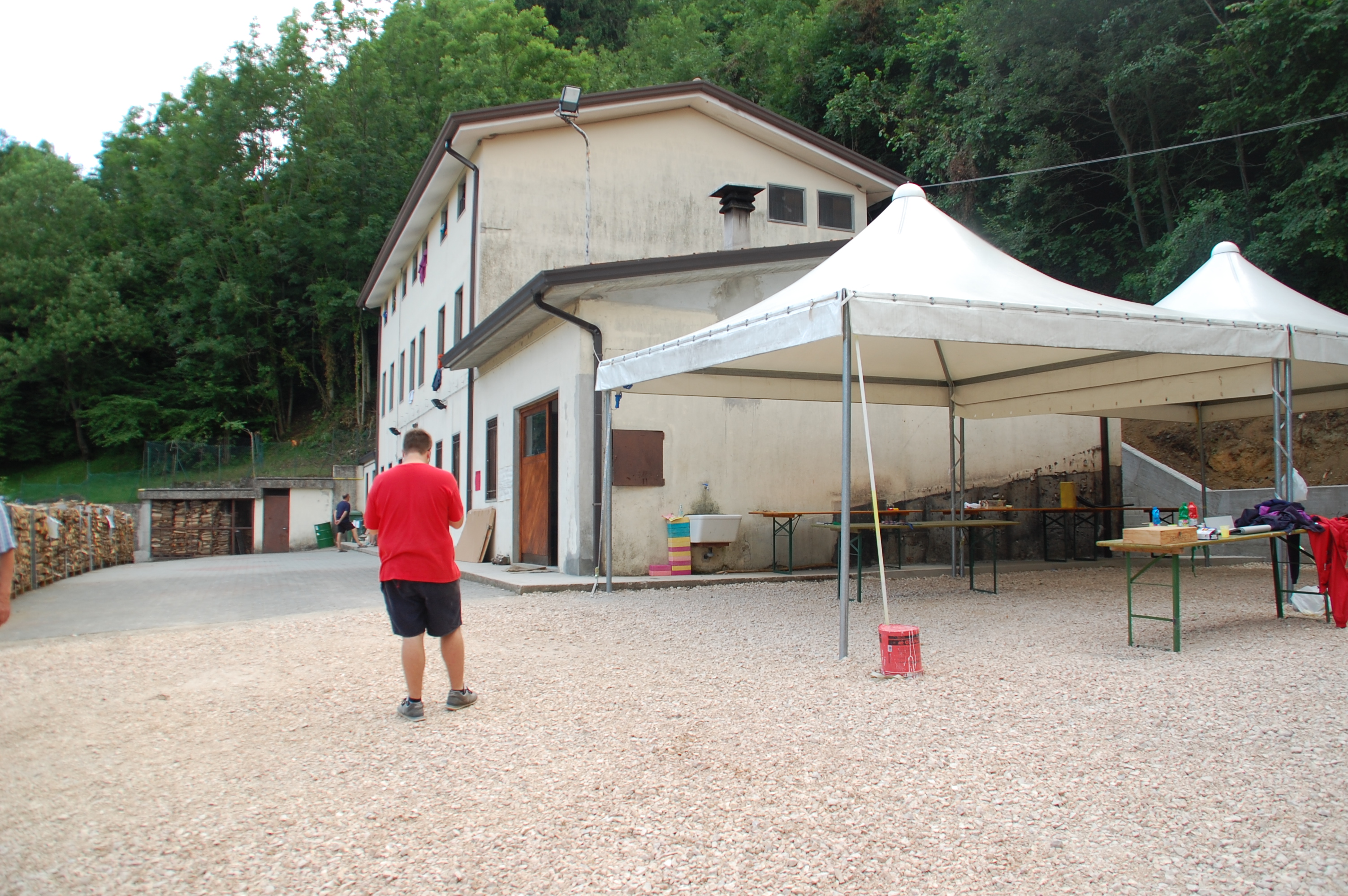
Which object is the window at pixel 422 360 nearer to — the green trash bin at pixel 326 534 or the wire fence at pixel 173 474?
the green trash bin at pixel 326 534

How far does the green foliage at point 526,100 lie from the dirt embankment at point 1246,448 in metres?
3.08

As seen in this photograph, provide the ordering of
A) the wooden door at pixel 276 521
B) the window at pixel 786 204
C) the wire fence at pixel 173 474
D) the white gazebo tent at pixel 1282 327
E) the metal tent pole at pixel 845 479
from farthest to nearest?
the wooden door at pixel 276 521
the wire fence at pixel 173 474
the window at pixel 786 204
the white gazebo tent at pixel 1282 327
the metal tent pole at pixel 845 479

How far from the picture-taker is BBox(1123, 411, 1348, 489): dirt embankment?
17531 mm

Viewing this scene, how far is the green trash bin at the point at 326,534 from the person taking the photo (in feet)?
93.1

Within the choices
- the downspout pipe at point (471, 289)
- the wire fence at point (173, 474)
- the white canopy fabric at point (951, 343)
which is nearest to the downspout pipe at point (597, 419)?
the white canopy fabric at point (951, 343)

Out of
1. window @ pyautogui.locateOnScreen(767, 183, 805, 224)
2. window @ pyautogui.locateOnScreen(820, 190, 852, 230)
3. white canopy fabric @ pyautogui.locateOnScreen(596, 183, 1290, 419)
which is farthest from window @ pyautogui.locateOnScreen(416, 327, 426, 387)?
white canopy fabric @ pyautogui.locateOnScreen(596, 183, 1290, 419)

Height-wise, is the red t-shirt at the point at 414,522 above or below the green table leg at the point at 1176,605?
above

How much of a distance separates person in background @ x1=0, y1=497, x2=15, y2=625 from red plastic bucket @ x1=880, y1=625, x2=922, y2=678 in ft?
13.5

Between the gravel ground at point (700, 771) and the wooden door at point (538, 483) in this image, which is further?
the wooden door at point (538, 483)

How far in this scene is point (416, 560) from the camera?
14.6 ft

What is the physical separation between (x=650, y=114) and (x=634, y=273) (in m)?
6.86

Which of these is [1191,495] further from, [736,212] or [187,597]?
[187,597]

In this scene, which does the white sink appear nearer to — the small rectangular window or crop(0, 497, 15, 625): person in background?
the small rectangular window

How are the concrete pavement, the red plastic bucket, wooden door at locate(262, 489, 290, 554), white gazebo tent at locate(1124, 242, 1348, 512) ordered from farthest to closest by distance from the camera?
wooden door at locate(262, 489, 290, 554) < the concrete pavement < white gazebo tent at locate(1124, 242, 1348, 512) < the red plastic bucket
